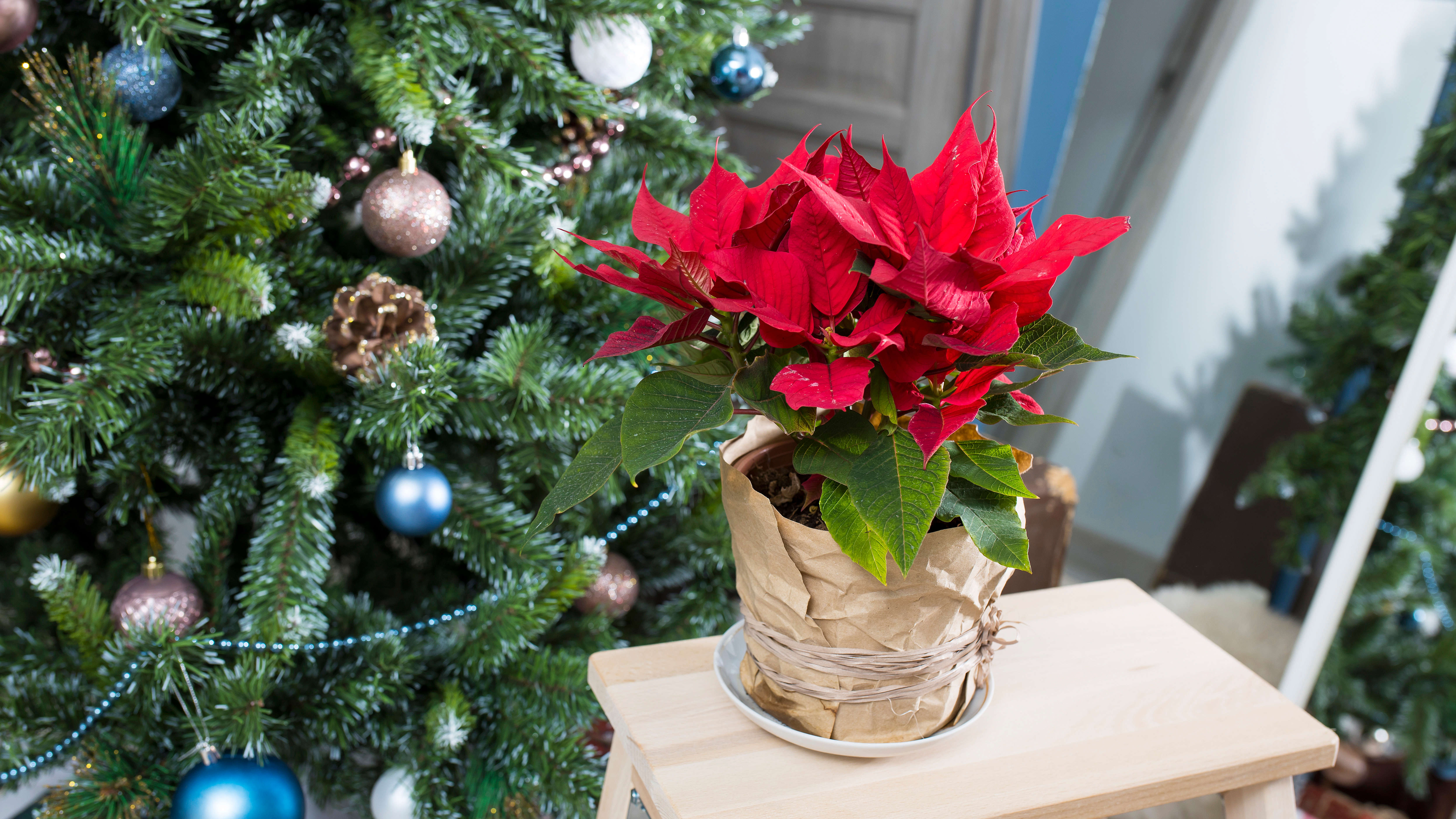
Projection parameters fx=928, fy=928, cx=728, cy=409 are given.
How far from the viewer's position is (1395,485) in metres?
1.15

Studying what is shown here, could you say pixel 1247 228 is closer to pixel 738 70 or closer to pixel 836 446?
pixel 738 70

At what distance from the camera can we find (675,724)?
Answer: 0.47m

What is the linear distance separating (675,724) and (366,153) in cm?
62

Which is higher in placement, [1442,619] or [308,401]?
[308,401]

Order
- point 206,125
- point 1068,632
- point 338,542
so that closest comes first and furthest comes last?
point 1068,632
point 206,125
point 338,542

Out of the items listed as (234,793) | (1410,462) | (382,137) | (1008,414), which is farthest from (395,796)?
(1410,462)

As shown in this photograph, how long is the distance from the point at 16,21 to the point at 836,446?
0.72m

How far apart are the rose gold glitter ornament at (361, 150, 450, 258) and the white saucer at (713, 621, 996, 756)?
0.48 meters

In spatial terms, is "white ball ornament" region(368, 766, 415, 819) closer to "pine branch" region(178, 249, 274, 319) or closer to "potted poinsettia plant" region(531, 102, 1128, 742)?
"pine branch" region(178, 249, 274, 319)

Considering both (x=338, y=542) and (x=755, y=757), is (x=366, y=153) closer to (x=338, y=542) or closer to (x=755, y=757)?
(x=338, y=542)

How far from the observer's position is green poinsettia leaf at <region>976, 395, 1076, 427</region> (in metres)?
0.43

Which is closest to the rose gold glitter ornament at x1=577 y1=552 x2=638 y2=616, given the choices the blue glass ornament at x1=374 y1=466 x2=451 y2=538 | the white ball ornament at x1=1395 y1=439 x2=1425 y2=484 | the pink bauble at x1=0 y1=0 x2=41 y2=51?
the blue glass ornament at x1=374 y1=466 x2=451 y2=538

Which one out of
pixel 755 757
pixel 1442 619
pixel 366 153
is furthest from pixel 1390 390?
pixel 366 153

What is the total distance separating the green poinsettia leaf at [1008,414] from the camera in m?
0.43
